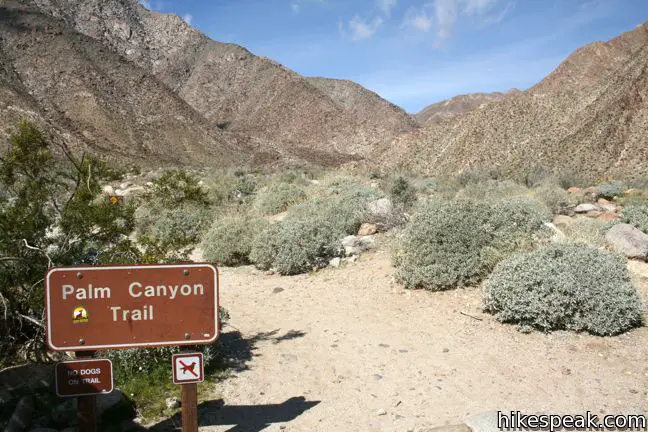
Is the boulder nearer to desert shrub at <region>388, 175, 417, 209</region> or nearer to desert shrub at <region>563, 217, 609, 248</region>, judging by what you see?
desert shrub at <region>388, 175, 417, 209</region>

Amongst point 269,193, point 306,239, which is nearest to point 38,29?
point 269,193

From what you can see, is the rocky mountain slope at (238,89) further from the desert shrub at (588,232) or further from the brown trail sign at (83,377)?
the brown trail sign at (83,377)

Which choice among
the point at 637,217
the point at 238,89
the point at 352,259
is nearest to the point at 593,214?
the point at 637,217

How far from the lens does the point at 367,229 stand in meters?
11.4

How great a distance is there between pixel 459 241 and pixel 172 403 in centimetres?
516

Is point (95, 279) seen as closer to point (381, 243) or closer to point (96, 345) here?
point (96, 345)

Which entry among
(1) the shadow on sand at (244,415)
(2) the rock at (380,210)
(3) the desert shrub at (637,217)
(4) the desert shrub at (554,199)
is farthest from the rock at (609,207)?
(1) the shadow on sand at (244,415)

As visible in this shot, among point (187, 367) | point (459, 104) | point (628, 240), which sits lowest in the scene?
point (187, 367)

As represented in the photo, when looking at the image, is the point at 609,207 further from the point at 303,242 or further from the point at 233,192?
the point at 233,192

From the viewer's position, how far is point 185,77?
276 feet

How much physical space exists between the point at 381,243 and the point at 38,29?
59475mm

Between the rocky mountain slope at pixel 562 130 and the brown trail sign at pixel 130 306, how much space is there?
24.9m

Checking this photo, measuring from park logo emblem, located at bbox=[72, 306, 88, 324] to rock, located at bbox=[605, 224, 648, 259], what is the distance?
28.3 ft

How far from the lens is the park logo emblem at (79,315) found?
3.48 metres
